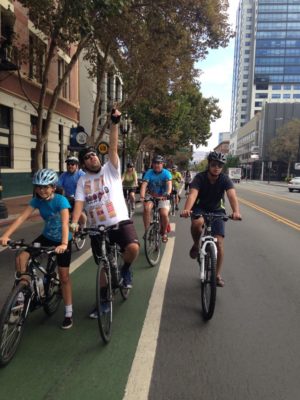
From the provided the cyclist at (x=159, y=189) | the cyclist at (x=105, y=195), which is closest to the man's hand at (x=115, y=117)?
A: the cyclist at (x=105, y=195)

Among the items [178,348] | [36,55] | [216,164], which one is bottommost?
[178,348]

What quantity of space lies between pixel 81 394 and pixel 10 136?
648 inches

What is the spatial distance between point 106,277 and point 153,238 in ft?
10.9

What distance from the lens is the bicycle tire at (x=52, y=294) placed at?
422cm

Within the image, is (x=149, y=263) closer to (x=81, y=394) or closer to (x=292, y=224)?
(x=81, y=394)

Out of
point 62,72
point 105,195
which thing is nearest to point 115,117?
point 105,195

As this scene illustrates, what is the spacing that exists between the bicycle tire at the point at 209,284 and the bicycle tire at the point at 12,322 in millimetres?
2021

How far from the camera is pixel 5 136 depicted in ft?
57.0

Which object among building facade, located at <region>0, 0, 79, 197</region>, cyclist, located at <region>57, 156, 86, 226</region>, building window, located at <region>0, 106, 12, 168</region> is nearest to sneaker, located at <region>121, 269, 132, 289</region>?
cyclist, located at <region>57, 156, 86, 226</region>

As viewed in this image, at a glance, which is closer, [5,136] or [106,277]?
[106,277]

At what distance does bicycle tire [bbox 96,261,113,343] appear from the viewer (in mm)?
3711

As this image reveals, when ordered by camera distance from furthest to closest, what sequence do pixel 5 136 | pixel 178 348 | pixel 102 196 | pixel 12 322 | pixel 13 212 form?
pixel 5 136 < pixel 13 212 < pixel 102 196 < pixel 178 348 < pixel 12 322

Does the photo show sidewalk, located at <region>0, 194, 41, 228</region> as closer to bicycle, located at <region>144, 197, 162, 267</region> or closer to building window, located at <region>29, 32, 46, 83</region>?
bicycle, located at <region>144, 197, 162, 267</region>

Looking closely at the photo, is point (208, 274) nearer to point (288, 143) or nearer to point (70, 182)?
point (70, 182)
